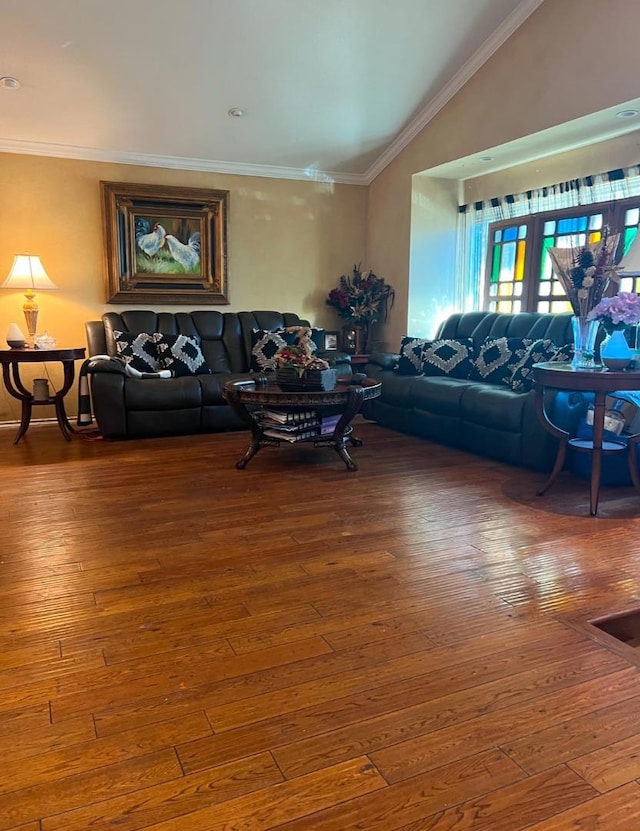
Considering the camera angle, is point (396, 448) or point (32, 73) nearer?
point (32, 73)

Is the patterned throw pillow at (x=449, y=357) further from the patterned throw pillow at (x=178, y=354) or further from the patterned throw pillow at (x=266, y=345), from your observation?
the patterned throw pillow at (x=178, y=354)

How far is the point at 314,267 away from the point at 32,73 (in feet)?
9.80

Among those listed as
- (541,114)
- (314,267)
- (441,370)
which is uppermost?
(541,114)

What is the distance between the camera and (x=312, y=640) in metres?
1.95

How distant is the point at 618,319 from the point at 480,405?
1.24 m

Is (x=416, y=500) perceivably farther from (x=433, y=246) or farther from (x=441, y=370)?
(x=433, y=246)

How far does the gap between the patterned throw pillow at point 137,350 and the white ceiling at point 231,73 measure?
5.41 feet

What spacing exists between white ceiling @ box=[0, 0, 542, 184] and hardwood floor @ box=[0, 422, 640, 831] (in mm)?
2992

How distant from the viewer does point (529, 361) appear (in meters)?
4.30

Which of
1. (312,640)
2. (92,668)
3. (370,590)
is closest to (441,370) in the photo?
(370,590)

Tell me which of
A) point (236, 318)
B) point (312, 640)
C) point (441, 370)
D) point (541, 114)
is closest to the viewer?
point (312, 640)

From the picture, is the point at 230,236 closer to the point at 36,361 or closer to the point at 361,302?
the point at 361,302

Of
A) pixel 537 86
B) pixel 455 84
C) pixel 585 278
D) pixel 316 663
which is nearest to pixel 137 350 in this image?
pixel 455 84

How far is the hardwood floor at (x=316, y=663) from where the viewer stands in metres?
1.33
